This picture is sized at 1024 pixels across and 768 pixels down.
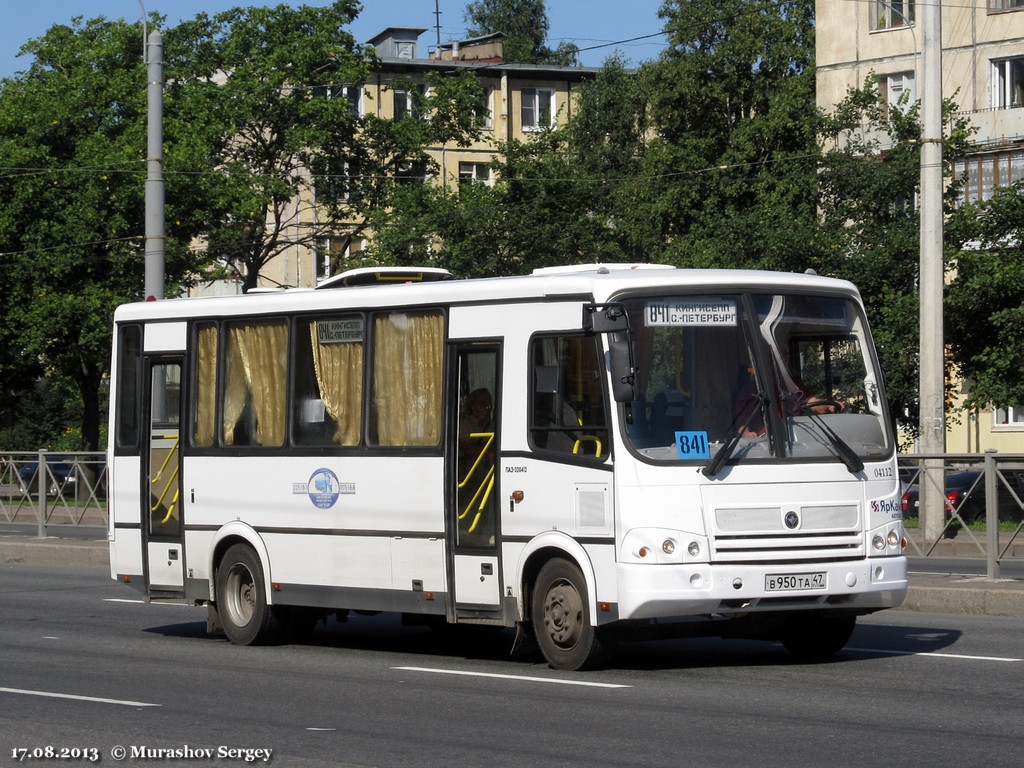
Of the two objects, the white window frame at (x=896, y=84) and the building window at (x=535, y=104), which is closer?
the white window frame at (x=896, y=84)

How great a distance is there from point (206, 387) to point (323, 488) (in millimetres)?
1841

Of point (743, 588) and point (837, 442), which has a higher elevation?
point (837, 442)

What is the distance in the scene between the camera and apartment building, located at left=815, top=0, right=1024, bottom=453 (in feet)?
157

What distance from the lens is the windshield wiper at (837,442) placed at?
11.5 meters

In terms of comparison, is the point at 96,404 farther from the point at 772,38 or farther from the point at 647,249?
the point at 772,38

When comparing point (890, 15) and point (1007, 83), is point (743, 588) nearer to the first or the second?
point (1007, 83)

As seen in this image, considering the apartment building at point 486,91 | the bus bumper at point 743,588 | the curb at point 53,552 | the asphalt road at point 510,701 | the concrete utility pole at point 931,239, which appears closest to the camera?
the asphalt road at point 510,701

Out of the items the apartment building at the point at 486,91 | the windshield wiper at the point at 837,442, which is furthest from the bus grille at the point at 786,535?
the apartment building at the point at 486,91

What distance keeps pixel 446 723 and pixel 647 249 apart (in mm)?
51729

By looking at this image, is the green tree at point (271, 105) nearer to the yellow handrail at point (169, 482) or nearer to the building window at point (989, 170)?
the building window at point (989, 170)

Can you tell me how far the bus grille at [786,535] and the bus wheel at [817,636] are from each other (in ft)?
2.72

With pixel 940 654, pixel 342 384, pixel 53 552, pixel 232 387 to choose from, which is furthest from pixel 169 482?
pixel 53 552

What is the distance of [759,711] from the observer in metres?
9.41

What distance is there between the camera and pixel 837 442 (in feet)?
38.0
